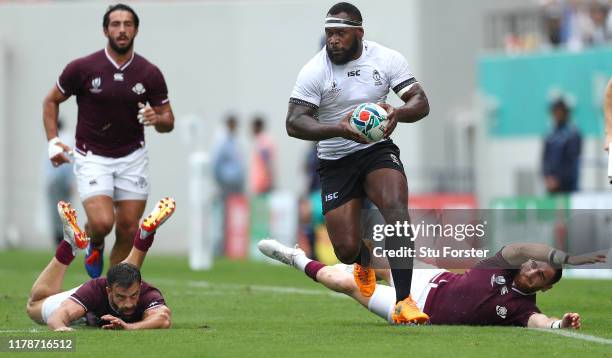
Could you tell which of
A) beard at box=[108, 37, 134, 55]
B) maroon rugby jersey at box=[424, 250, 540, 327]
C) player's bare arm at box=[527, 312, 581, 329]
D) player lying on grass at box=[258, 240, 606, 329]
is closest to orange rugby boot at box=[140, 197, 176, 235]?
player lying on grass at box=[258, 240, 606, 329]

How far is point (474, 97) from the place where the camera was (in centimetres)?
3005

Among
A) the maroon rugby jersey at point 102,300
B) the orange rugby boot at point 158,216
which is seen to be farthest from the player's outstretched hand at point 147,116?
the maroon rugby jersey at point 102,300

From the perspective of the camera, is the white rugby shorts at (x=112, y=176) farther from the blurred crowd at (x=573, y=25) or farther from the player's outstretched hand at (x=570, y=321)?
the blurred crowd at (x=573, y=25)

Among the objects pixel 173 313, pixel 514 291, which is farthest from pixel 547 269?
pixel 173 313

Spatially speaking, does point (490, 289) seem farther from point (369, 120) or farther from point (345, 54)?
point (345, 54)

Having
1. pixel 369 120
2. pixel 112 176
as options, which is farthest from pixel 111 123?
pixel 369 120

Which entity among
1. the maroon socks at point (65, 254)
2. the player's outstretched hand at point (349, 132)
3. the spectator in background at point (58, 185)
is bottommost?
the spectator in background at point (58, 185)

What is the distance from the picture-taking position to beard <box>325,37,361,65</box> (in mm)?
11422

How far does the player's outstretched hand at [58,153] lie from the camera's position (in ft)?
42.7

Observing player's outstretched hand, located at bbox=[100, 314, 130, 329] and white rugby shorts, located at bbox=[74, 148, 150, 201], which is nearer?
player's outstretched hand, located at bbox=[100, 314, 130, 329]

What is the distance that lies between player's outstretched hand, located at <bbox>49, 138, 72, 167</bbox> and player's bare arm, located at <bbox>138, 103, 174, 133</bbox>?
766mm

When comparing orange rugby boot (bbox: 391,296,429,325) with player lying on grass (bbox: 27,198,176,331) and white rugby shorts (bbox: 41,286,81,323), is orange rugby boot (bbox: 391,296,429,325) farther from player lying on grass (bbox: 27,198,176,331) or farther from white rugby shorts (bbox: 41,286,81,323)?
white rugby shorts (bbox: 41,286,81,323)

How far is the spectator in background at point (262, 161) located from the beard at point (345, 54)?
1517 cm

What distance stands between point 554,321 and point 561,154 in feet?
34.6
